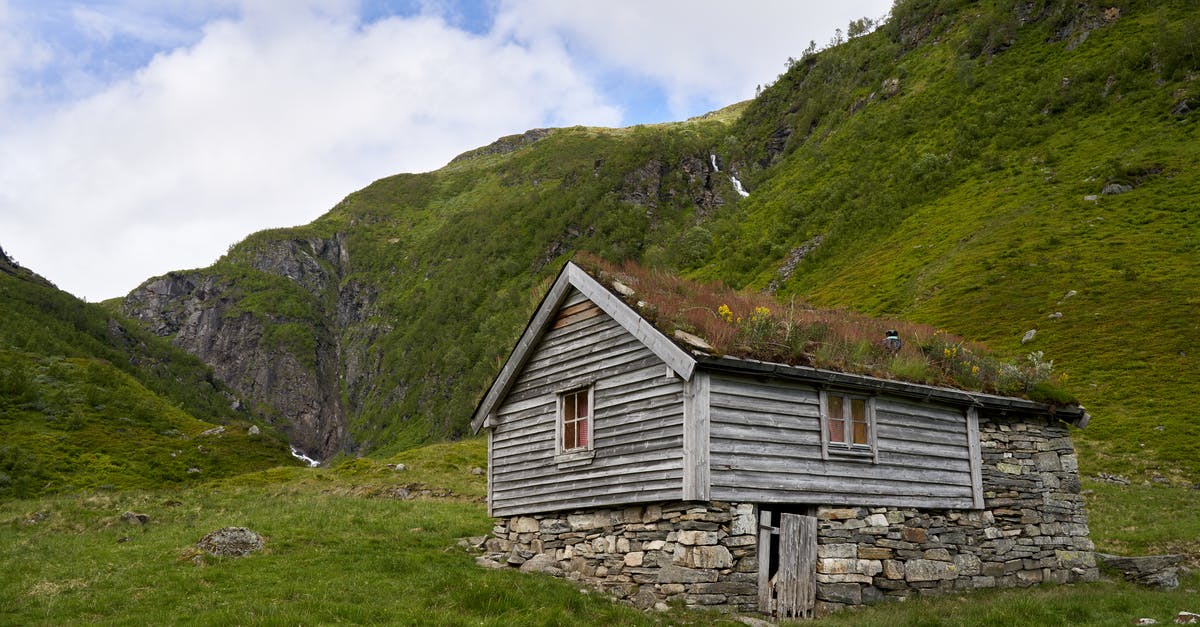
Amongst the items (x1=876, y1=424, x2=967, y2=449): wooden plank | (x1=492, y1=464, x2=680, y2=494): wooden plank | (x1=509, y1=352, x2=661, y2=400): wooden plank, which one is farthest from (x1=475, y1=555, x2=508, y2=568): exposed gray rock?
(x1=876, y1=424, x2=967, y2=449): wooden plank

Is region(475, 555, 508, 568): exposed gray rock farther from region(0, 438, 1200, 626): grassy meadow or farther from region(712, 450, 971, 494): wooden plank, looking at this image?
region(712, 450, 971, 494): wooden plank

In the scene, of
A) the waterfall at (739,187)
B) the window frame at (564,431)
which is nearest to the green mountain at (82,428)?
the window frame at (564,431)

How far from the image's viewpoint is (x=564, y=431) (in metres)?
20.5

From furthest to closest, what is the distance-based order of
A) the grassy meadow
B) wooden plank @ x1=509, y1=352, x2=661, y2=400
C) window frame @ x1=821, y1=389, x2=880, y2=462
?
1. wooden plank @ x1=509, y1=352, x2=661, y2=400
2. window frame @ x1=821, y1=389, x2=880, y2=462
3. the grassy meadow

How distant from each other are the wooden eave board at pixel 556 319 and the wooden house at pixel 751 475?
0.18 ft

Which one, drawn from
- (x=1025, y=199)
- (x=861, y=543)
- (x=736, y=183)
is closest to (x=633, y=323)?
(x=861, y=543)

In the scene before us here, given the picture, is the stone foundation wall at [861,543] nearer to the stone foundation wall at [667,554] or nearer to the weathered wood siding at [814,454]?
the stone foundation wall at [667,554]

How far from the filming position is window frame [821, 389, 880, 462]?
18.2 metres

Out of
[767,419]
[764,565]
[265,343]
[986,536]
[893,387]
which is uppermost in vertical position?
[265,343]

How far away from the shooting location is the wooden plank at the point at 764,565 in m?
16.5

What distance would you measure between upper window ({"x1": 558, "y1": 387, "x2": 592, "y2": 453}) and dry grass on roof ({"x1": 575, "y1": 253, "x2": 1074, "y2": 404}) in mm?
2884

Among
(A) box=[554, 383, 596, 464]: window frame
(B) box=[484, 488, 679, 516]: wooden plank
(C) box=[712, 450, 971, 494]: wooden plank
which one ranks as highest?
(A) box=[554, 383, 596, 464]: window frame

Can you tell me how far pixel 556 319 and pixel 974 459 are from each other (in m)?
11.1

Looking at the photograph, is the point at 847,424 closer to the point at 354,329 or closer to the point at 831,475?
the point at 831,475
